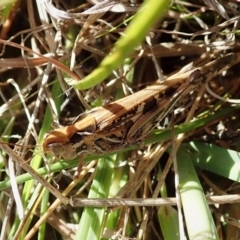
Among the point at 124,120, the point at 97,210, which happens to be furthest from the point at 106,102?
the point at 97,210

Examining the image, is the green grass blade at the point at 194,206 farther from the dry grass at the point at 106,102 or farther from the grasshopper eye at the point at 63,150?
the grasshopper eye at the point at 63,150

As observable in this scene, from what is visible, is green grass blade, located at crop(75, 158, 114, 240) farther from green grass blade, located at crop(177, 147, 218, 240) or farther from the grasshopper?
green grass blade, located at crop(177, 147, 218, 240)

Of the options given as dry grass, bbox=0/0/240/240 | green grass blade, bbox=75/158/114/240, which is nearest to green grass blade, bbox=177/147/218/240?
dry grass, bbox=0/0/240/240

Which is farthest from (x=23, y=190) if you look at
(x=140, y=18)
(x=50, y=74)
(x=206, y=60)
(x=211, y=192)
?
(x=140, y=18)

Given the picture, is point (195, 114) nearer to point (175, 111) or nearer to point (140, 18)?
point (175, 111)

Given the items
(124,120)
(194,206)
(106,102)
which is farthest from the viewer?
(106,102)

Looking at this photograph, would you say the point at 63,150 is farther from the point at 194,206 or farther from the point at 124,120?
the point at 194,206

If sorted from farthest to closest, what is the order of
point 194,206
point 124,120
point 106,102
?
point 106,102 < point 124,120 < point 194,206

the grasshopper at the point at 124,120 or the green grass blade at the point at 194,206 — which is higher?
A: the grasshopper at the point at 124,120

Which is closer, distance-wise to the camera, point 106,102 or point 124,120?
point 124,120

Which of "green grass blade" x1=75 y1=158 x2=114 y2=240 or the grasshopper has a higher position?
the grasshopper

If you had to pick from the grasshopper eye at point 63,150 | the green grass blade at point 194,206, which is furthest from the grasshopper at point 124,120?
the green grass blade at point 194,206

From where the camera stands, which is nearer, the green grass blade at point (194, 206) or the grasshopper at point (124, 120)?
the green grass blade at point (194, 206)
